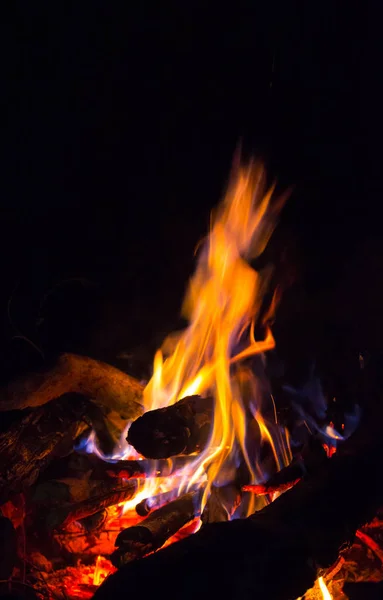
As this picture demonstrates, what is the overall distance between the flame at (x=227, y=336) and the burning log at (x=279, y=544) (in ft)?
2.83

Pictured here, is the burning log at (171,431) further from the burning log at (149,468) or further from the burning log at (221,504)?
the burning log at (221,504)

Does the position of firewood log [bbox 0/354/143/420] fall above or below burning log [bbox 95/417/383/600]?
below

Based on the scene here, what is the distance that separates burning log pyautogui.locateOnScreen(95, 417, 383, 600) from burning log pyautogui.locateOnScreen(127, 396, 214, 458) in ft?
3.28

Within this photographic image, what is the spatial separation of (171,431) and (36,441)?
0.98 m

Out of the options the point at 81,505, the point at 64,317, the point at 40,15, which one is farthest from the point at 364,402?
the point at 40,15

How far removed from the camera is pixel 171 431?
9.48ft

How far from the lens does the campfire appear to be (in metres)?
1.66

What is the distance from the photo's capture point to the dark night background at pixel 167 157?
3645 mm

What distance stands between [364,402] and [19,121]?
3584 millimetres

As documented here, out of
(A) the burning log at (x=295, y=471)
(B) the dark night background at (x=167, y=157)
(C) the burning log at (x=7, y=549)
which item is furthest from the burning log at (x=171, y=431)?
(B) the dark night background at (x=167, y=157)

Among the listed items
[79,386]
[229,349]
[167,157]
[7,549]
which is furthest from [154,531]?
[167,157]

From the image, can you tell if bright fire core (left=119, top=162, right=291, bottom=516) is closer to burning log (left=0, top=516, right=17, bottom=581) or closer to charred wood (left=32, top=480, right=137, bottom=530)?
charred wood (left=32, top=480, right=137, bottom=530)

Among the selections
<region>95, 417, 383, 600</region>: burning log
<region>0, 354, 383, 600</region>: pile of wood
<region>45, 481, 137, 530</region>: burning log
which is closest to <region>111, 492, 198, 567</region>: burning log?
<region>0, 354, 383, 600</region>: pile of wood

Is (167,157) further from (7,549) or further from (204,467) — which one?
(7,549)
